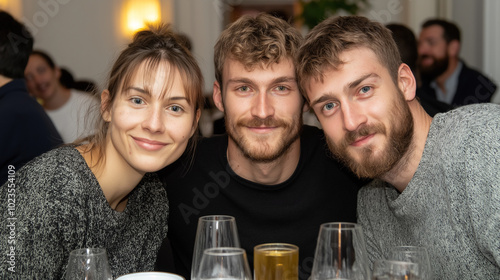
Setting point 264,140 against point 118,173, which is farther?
point 264,140

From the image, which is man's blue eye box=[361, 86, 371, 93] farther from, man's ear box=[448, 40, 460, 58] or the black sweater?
man's ear box=[448, 40, 460, 58]

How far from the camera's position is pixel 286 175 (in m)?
2.06

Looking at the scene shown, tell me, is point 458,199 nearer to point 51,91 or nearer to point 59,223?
point 59,223

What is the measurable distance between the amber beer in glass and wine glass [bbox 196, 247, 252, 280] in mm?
94

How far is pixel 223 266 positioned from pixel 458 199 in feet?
2.40

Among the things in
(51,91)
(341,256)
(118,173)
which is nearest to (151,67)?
(118,173)

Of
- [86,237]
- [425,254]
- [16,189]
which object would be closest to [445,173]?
[425,254]

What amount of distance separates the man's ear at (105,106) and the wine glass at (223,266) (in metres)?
0.85

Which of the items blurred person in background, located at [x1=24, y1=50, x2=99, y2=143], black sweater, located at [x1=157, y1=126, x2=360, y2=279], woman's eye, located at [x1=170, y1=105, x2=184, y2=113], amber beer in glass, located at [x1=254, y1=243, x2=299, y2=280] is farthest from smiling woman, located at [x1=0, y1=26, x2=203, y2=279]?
blurred person in background, located at [x1=24, y1=50, x2=99, y2=143]

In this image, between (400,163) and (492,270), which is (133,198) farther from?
(492,270)

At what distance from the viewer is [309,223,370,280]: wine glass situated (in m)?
1.11

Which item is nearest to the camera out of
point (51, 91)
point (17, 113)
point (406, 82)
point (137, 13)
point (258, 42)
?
point (406, 82)

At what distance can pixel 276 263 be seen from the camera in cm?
120

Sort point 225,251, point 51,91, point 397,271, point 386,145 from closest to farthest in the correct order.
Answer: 1. point 397,271
2. point 225,251
3. point 386,145
4. point 51,91
